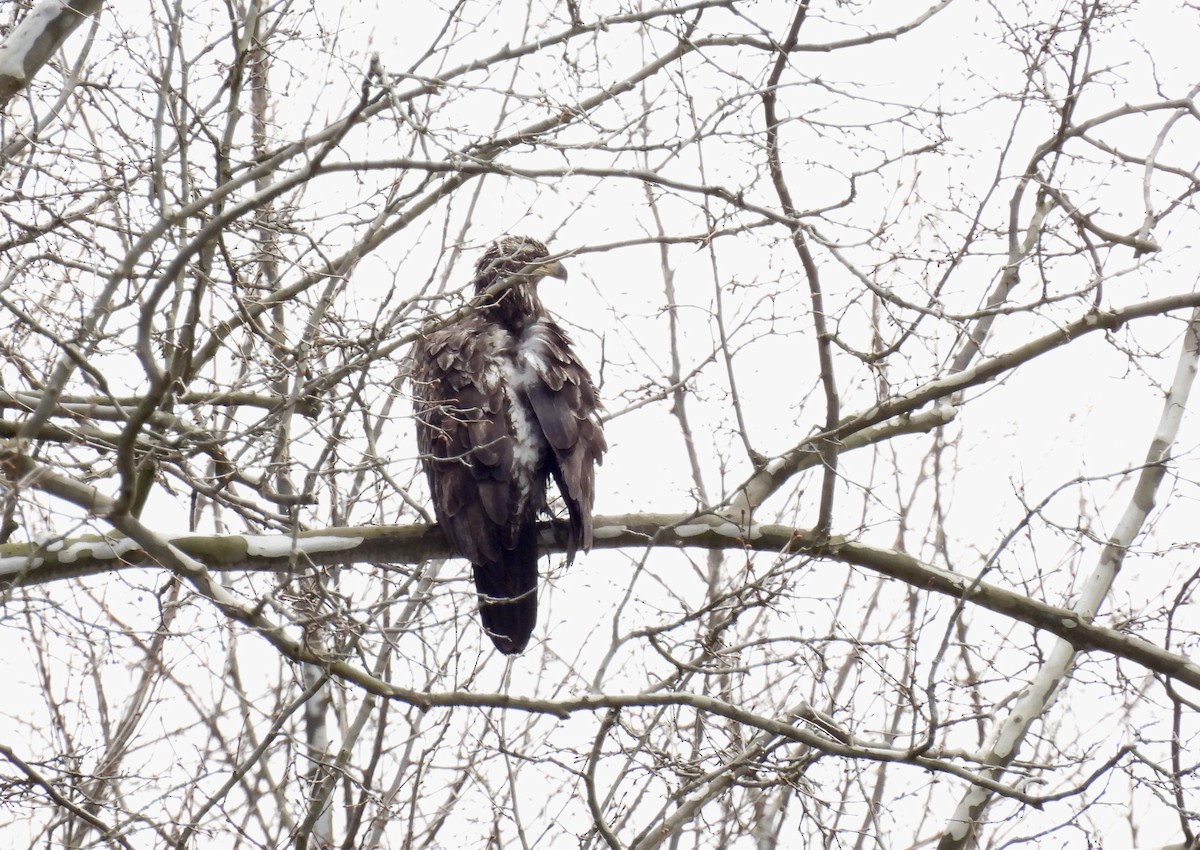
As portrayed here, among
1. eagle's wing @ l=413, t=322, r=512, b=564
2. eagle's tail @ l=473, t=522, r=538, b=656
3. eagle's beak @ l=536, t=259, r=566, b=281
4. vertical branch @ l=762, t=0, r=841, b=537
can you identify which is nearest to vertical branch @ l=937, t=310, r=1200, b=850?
vertical branch @ l=762, t=0, r=841, b=537

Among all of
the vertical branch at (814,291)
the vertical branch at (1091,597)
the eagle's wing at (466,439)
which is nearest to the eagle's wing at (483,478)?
the eagle's wing at (466,439)

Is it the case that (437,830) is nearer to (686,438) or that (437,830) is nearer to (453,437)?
(453,437)

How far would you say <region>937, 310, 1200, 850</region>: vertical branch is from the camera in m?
5.43

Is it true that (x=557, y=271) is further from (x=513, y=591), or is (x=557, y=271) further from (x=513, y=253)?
(x=513, y=591)

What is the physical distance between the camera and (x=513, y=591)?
18.0 feet

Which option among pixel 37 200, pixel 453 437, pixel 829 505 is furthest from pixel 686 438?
pixel 37 200

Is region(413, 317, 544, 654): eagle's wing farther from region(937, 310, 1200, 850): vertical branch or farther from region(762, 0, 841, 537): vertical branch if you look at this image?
region(937, 310, 1200, 850): vertical branch

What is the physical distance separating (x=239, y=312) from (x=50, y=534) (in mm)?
1019

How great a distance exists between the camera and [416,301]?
14.4 feet

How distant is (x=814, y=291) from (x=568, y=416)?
1326 mm

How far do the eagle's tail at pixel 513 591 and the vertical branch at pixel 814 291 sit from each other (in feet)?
4.29

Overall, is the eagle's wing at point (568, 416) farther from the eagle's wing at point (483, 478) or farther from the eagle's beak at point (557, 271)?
the eagle's beak at point (557, 271)

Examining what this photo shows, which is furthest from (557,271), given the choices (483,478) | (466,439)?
(483,478)

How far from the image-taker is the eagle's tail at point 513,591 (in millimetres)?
5477
